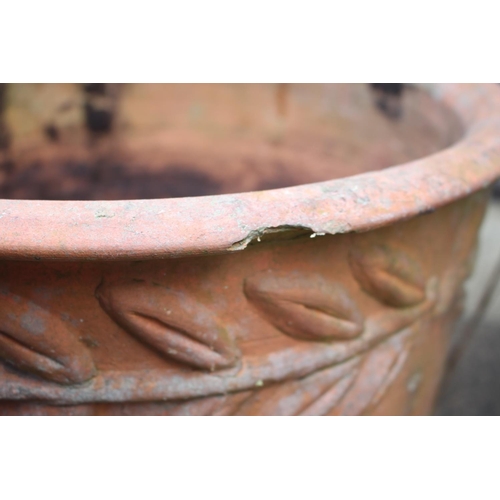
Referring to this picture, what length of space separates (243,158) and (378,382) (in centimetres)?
95

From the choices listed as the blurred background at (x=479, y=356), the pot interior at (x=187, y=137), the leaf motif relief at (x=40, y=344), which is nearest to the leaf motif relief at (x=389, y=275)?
the leaf motif relief at (x=40, y=344)

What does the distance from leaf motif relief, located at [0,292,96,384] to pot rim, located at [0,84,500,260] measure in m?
0.12

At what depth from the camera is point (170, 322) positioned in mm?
818

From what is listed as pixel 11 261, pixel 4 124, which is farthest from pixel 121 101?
pixel 11 261

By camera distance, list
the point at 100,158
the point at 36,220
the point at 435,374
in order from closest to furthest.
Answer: the point at 36,220
the point at 435,374
the point at 100,158

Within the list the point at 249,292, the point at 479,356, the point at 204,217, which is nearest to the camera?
the point at 204,217

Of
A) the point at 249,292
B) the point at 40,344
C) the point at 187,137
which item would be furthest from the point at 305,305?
the point at 187,137

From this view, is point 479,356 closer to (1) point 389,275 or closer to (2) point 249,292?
(1) point 389,275

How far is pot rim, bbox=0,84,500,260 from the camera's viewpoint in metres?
0.70

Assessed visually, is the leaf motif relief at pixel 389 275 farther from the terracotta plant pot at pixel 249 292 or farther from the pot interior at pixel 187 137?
the pot interior at pixel 187 137

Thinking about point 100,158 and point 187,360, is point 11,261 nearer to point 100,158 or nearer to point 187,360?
point 187,360

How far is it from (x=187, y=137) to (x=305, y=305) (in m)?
1.03

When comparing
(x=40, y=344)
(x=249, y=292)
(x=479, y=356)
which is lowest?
(x=479, y=356)

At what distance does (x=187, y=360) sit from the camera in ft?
2.80
